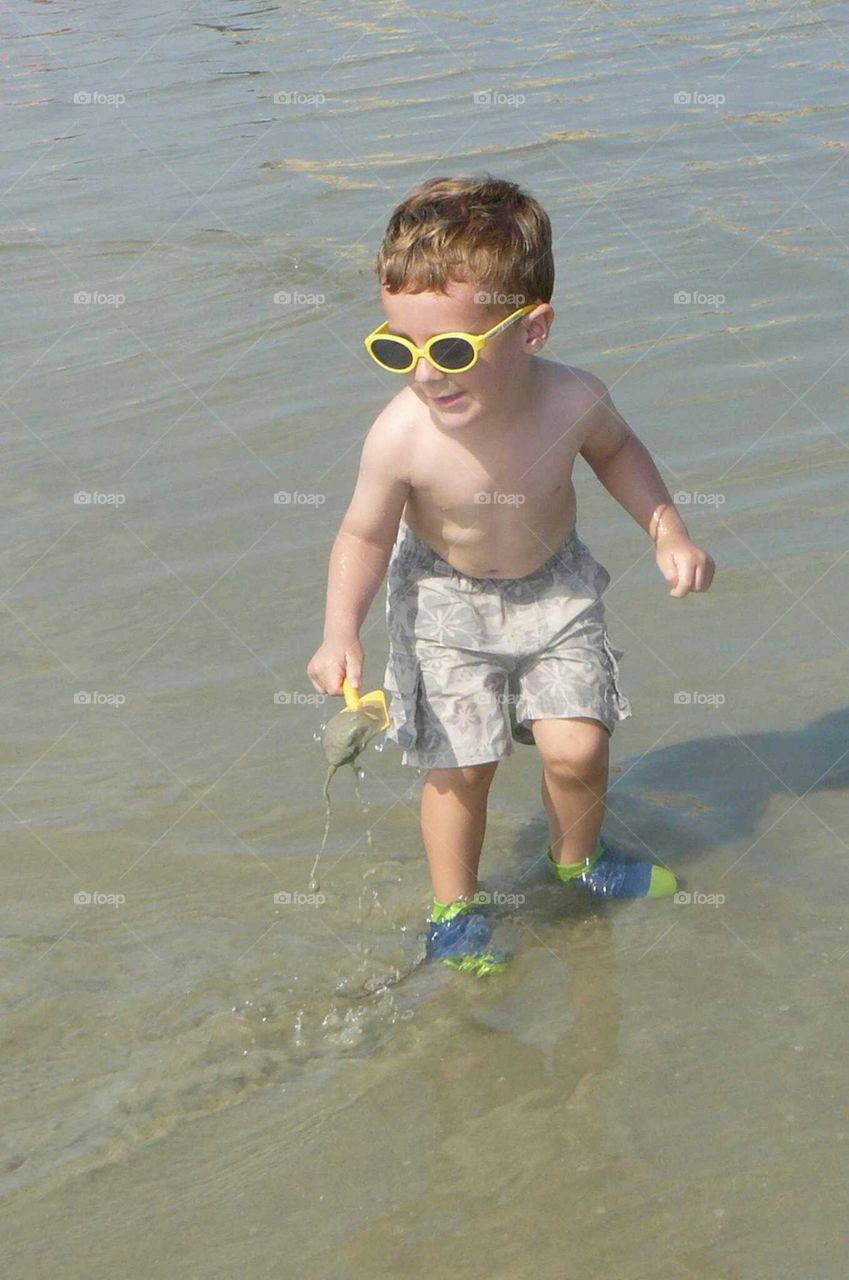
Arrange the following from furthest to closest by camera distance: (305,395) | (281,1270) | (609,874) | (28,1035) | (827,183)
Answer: (827,183) → (305,395) → (609,874) → (28,1035) → (281,1270)

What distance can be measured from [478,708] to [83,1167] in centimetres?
120

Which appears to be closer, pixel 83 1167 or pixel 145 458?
pixel 83 1167

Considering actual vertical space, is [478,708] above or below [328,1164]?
above

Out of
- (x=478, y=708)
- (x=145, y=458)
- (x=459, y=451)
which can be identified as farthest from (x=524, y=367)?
(x=145, y=458)

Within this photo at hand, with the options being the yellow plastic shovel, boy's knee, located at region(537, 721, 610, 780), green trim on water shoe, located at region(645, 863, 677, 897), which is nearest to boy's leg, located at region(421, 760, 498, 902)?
boy's knee, located at region(537, 721, 610, 780)

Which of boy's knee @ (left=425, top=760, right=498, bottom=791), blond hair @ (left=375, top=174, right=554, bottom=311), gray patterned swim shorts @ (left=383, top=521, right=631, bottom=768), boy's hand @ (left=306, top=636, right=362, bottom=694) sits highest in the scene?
blond hair @ (left=375, top=174, right=554, bottom=311)

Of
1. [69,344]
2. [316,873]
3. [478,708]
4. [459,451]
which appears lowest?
[69,344]

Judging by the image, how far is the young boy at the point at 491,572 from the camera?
312 centimetres

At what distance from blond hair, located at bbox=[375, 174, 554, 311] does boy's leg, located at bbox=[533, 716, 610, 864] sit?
89cm

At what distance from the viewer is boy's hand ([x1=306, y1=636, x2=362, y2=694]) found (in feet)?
10.4

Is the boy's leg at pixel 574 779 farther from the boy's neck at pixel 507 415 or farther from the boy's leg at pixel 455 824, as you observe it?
the boy's neck at pixel 507 415

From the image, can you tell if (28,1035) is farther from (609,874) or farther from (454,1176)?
(609,874)

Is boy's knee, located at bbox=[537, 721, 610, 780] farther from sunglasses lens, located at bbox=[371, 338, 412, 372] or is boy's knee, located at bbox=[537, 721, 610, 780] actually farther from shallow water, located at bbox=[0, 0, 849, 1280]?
sunglasses lens, located at bbox=[371, 338, 412, 372]

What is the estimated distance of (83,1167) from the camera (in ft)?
9.05
